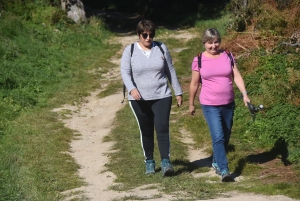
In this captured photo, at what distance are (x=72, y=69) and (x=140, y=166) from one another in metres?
7.87

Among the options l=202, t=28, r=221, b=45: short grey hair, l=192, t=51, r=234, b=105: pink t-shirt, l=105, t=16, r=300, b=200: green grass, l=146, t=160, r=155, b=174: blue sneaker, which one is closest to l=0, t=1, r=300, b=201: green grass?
l=105, t=16, r=300, b=200: green grass

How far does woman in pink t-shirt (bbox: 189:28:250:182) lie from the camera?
296 inches

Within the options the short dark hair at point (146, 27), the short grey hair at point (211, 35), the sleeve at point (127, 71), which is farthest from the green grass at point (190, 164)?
the short dark hair at point (146, 27)

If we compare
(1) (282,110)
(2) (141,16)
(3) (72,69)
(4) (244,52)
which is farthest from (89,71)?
(2) (141,16)

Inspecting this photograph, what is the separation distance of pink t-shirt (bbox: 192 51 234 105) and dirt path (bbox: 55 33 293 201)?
1077mm

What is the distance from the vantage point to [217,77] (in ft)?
24.7

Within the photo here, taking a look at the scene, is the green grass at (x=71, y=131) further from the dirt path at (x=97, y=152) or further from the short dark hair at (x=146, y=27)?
the short dark hair at (x=146, y=27)

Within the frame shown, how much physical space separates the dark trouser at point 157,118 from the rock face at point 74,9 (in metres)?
13.4

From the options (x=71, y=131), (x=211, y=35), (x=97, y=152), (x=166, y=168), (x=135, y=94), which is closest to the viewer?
(x=211, y=35)

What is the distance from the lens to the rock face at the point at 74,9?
21.1m

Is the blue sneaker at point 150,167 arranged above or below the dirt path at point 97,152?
above

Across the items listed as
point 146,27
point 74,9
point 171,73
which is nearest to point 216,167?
point 171,73

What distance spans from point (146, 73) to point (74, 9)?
1392 centimetres

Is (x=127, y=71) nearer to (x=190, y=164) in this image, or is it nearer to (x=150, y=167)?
(x=150, y=167)
